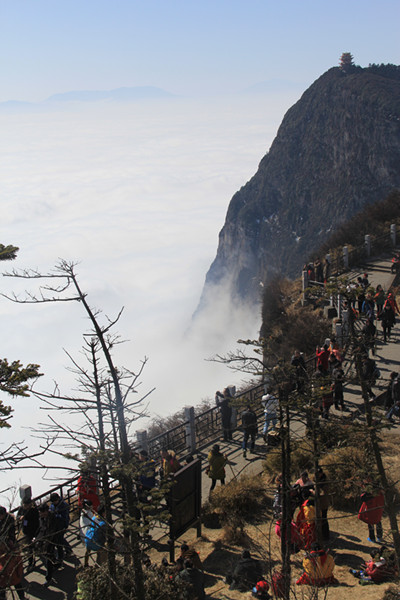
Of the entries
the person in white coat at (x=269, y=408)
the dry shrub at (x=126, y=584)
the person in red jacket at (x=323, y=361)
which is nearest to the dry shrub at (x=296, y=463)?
the person in white coat at (x=269, y=408)

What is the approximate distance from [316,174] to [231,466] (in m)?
112

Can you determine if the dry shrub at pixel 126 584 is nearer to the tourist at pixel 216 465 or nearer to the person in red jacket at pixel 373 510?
the person in red jacket at pixel 373 510

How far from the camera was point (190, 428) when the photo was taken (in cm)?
1368

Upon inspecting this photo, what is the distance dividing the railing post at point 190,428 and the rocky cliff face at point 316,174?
288 ft

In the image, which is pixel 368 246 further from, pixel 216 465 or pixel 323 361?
pixel 216 465

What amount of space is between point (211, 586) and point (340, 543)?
224 centimetres

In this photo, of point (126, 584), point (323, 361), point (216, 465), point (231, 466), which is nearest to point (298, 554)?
point (216, 465)

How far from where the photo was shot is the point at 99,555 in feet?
28.2

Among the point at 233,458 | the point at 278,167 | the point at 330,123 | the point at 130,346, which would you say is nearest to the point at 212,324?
the point at 278,167

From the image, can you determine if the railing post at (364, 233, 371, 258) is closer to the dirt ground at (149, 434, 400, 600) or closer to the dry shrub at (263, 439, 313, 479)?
the dry shrub at (263, 439, 313, 479)

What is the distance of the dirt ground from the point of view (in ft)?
26.2

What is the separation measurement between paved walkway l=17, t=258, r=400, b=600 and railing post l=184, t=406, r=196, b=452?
0.30 meters

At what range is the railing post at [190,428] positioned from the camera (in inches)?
533

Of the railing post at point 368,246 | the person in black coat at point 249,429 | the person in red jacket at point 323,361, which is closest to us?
the person in black coat at point 249,429
